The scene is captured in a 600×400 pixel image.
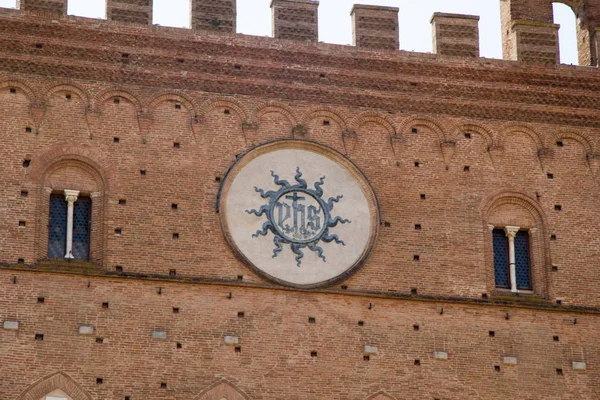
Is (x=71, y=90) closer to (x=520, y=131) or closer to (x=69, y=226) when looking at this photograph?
(x=69, y=226)

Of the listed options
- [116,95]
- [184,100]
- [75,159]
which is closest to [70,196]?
[75,159]

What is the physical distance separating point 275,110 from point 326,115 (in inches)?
29.7

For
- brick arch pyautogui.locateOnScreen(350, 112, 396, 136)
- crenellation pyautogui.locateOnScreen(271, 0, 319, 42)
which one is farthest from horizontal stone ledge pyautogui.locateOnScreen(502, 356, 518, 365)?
crenellation pyautogui.locateOnScreen(271, 0, 319, 42)

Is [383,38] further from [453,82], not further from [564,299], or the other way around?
[564,299]

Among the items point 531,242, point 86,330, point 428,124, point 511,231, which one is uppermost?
point 428,124

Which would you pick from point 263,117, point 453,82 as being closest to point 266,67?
point 263,117

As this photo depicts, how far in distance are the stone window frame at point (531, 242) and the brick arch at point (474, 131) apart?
2.89 feet

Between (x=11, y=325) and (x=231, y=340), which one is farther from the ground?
(x=11, y=325)

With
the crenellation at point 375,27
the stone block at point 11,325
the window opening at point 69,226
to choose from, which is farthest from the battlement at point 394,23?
the stone block at point 11,325

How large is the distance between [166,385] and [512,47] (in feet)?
25.4

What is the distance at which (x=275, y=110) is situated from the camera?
28.8m

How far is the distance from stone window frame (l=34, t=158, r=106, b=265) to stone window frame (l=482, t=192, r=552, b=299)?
5.51 m

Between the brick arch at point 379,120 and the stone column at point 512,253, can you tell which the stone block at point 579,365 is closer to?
the stone column at point 512,253

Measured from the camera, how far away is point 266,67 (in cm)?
2895
